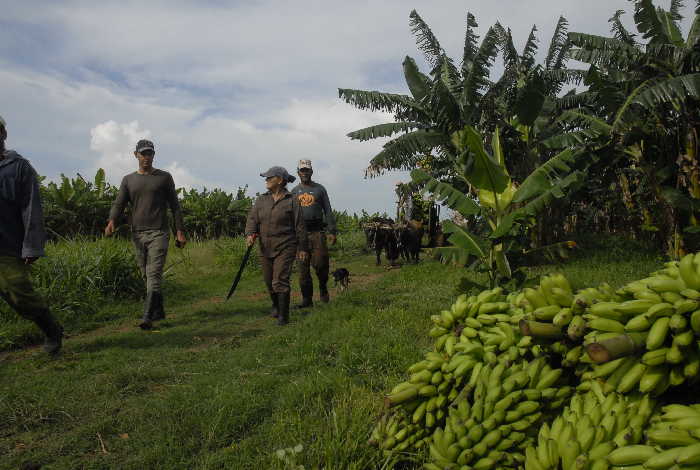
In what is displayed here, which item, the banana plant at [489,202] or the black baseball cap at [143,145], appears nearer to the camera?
the banana plant at [489,202]

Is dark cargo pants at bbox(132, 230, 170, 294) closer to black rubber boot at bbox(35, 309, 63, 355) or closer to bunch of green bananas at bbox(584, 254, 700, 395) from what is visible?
black rubber boot at bbox(35, 309, 63, 355)

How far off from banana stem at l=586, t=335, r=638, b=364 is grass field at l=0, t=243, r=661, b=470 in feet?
2.73

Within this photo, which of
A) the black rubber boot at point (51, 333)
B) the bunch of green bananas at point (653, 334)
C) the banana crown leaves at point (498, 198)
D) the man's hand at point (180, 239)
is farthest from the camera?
the man's hand at point (180, 239)

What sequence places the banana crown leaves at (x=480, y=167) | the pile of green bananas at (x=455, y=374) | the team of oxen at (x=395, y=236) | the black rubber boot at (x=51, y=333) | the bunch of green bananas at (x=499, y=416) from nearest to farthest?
1. the bunch of green bananas at (x=499, y=416)
2. the pile of green bananas at (x=455, y=374)
3. the black rubber boot at (x=51, y=333)
4. the banana crown leaves at (x=480, y=167)
5. the team of oxen at (x=395, y=236)

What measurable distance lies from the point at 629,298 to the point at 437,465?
3.37 feet

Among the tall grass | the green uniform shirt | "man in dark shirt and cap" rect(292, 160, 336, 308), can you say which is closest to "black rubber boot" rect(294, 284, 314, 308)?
"man in dark shirt and cap" rect(292, 160, 336, 308)

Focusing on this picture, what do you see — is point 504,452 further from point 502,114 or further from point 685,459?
point 502,114

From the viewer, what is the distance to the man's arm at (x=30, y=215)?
4.85m

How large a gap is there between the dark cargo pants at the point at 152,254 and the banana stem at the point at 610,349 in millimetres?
6149

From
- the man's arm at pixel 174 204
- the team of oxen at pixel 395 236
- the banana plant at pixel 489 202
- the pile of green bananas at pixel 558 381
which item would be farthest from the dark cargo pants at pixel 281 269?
the team of oxen at pixel 395 236

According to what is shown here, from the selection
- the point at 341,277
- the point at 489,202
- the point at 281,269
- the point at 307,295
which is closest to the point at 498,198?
the point at 489,202

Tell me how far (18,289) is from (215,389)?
2.45 metres

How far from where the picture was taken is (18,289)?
4.85m

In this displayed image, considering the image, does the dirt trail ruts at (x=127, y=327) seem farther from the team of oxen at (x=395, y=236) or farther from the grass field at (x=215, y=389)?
the team of oxen at (x=395, y=236)
